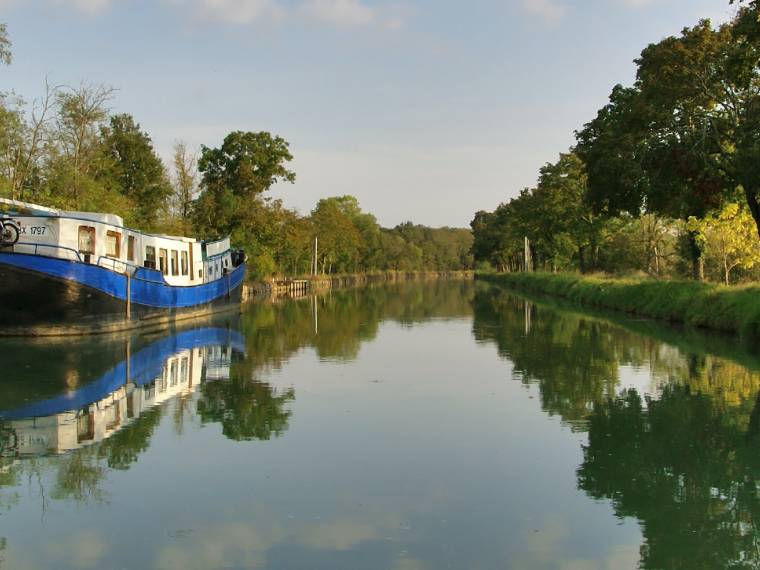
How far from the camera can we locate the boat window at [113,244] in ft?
76.0

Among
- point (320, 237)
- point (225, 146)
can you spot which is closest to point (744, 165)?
point (225, 146)

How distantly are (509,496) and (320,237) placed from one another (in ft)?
274

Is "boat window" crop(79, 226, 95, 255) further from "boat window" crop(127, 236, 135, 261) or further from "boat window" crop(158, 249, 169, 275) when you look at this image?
"boat window" crop(158, 249, 169, 275)

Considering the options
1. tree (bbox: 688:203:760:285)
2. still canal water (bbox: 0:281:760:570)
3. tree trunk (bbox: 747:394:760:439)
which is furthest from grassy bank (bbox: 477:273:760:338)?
tree trunk (bbox: 747:394:760:439)

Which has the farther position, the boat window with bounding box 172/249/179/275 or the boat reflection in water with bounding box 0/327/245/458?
the boat window with bounding box 172/249/179/275

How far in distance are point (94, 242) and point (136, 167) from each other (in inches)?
1318

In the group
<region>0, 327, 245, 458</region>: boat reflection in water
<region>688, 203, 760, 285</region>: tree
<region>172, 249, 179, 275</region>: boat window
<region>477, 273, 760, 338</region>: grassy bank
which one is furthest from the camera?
<region>688, 203, 760, 285</region>: tree

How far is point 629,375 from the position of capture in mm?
14555

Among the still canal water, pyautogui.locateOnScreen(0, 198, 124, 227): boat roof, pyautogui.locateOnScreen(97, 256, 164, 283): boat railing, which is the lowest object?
the still canal water

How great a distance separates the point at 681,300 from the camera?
26.7m

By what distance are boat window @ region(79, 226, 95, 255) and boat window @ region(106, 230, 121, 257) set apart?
80 centimetres

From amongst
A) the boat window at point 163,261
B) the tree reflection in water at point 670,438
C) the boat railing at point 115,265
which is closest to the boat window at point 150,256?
the boat window at point 163,261

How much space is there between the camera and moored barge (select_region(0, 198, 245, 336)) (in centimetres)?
2002

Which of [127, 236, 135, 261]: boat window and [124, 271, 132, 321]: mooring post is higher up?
[127, 236, 135, 261]: boat window
